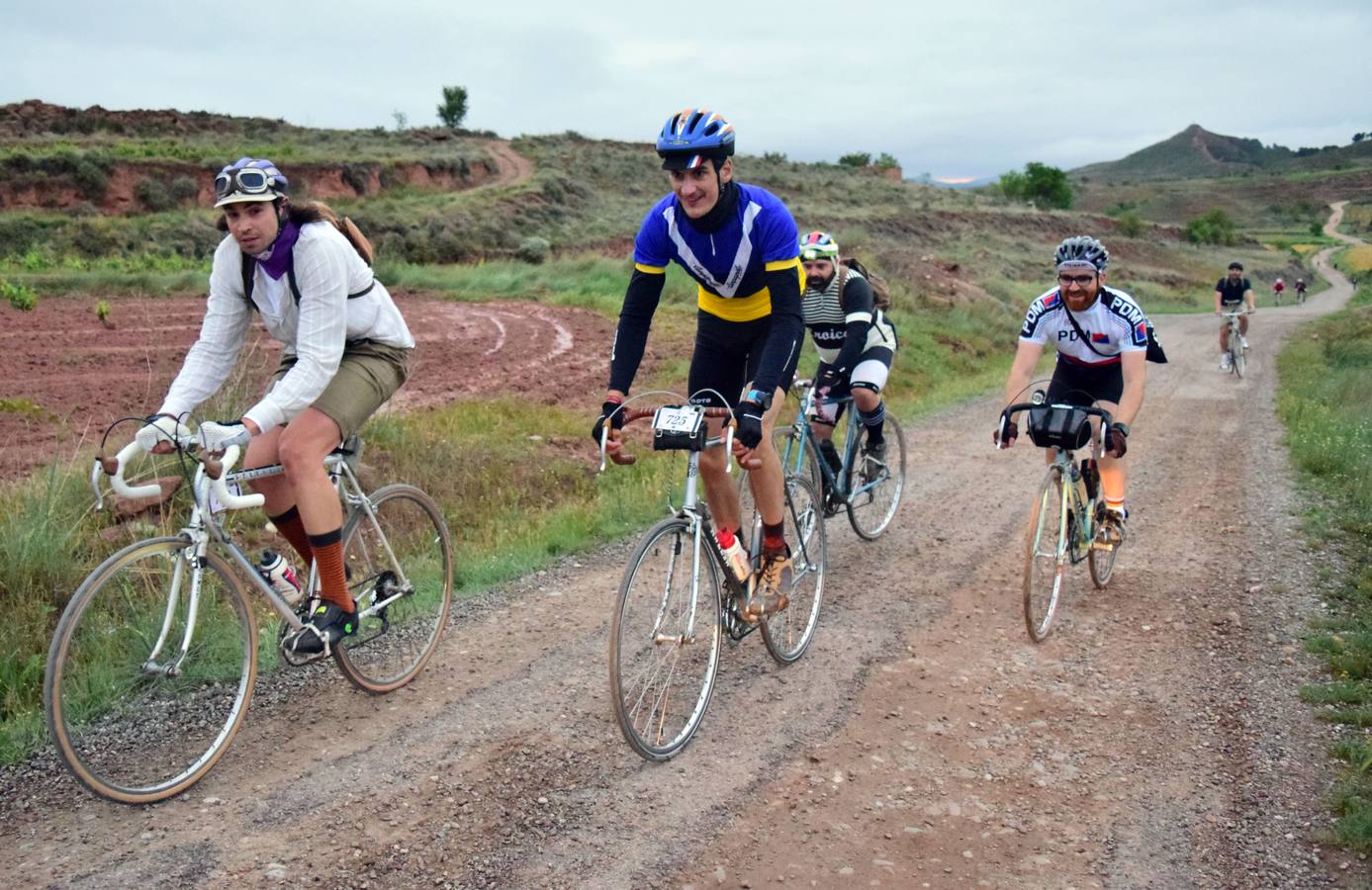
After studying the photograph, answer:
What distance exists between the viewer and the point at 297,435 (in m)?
4.30

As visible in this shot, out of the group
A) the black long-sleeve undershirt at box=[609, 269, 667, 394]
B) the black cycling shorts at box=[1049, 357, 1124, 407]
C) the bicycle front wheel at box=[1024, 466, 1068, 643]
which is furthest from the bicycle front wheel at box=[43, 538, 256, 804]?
the black cycling shorts at box=[1049, 357, 1124, 407]

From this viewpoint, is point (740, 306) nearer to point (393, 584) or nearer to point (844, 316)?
point (393, 584)

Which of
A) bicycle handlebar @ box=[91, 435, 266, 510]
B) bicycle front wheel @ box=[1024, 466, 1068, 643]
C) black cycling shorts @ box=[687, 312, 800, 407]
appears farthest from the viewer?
bicycle front wheel @ box=[1024, 466, 1068, 643]

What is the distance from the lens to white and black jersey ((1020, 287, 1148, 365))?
6191 millimetres

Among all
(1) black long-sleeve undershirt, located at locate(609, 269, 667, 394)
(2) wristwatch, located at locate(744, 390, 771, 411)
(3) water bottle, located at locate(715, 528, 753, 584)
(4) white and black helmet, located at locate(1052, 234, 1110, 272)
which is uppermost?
(4) white and black helmet, located at locate(1052, 234, 1110, 272)

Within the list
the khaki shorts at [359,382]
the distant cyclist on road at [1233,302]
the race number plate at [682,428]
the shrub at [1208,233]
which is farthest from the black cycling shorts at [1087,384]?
the shrub at [1208,233]

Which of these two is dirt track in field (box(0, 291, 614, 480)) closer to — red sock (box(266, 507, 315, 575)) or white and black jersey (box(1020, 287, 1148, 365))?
red sock (box(266, 507, 315, 575))

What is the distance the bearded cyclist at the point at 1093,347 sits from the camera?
606cm

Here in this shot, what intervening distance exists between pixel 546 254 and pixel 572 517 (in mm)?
29744

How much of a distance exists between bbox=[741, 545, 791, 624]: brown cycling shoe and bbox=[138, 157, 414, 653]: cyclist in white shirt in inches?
70.4

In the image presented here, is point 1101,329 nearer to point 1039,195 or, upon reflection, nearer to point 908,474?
point 908,474

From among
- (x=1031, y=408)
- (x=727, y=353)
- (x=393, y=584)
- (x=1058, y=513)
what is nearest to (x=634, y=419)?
(x=727, y=353)

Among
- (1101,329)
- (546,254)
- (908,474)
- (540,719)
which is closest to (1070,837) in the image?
(540,719)

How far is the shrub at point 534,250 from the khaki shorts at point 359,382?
106ft
